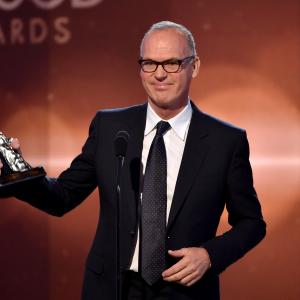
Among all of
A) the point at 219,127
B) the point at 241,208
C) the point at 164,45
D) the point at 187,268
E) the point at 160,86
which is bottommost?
the point at 187,268

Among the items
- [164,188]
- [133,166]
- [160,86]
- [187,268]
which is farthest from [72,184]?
[187,268]

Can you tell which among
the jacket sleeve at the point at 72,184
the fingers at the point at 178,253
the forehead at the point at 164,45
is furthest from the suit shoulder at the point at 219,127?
the fingers at the point at 178,253

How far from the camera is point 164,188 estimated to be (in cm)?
203

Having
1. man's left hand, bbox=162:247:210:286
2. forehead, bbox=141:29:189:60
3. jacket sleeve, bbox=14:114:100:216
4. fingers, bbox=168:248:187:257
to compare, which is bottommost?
man's left hand, bbox=162:247:210:286

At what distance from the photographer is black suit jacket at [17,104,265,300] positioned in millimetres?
2012

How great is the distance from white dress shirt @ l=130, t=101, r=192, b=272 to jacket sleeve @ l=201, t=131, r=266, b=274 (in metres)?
0.18

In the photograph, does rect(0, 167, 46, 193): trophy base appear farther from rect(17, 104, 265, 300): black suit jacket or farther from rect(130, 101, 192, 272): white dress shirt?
rect(130, 101, 192, 272): white dress shirt

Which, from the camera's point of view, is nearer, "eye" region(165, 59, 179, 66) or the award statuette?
the award statuette

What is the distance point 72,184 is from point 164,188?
1.14 feet

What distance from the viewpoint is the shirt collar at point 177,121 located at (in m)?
2.13

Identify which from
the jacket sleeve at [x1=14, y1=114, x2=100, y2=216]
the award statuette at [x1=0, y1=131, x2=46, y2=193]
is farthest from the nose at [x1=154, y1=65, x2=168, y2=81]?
the award statuette at [x1=0, y1=131, x2=46, y2=193]

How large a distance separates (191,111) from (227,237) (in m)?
0.47

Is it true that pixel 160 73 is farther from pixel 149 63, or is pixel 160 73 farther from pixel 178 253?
pixel 178 253

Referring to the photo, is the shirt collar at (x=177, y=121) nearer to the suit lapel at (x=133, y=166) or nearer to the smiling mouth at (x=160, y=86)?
the suit lapel at (x=133, y=166)
